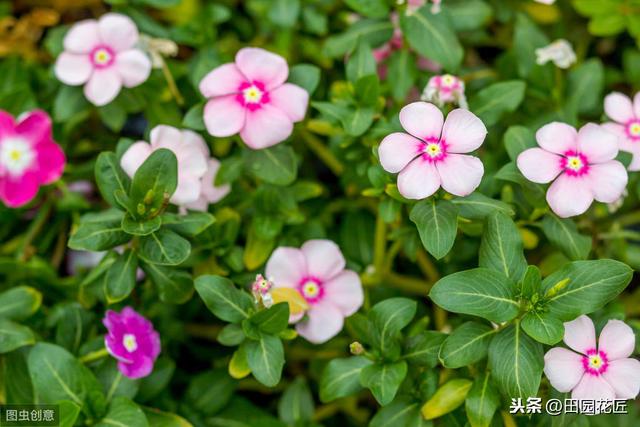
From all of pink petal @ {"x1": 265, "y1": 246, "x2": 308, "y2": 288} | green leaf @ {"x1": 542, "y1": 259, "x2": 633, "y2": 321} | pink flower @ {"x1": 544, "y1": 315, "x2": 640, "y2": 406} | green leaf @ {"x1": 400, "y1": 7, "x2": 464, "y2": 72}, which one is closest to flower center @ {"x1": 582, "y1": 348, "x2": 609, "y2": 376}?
pink flower @ {"x1": 544, "y1": 315, "x2": 640, "y2": 406}

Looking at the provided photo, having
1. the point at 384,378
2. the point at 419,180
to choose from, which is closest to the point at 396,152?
the point at 419,180

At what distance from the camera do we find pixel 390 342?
175 cm

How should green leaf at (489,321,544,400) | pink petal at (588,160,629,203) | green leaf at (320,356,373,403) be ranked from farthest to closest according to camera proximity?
green leaf at (320,356,373,403) < pink petal at (588,160,629,203) < green leaf at (489,321,544,400)

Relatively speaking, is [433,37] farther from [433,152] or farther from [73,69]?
[73,69]

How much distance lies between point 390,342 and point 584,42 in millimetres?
A: 1478

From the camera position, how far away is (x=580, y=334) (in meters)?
1.62

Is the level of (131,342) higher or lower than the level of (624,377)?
lower

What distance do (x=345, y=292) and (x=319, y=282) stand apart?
0.07 meters

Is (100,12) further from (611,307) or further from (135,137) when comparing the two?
(611,307)

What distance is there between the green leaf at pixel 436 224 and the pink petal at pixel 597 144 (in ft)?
1.07

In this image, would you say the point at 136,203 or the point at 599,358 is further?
the point at 136,203

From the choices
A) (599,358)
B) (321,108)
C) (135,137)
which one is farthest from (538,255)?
(135,137)

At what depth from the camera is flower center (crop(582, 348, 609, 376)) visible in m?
1.59

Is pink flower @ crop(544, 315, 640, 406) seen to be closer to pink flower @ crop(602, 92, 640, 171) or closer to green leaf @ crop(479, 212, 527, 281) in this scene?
green leaf @ crop(479, 212, 527, 281)
